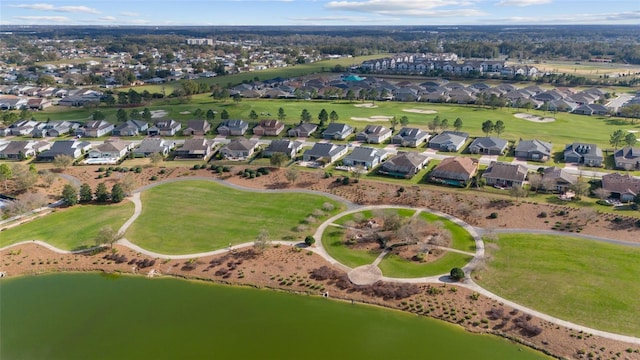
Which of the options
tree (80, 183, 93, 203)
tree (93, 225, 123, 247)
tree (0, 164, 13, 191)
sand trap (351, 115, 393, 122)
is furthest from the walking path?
sand trap (351, 115, 393, 122)

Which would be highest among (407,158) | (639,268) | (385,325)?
(407,158)

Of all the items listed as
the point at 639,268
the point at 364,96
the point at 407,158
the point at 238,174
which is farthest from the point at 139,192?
the point at 364,96

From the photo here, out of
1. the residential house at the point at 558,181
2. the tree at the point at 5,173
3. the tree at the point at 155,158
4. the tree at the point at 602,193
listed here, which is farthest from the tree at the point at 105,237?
the tree at the point at 602,193

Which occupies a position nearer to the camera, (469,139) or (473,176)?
(473,176)

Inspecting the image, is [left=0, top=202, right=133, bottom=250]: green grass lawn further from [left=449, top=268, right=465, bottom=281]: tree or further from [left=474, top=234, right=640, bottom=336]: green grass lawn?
[left=474, top=234, right=640, bottom=336]: green grass lawn

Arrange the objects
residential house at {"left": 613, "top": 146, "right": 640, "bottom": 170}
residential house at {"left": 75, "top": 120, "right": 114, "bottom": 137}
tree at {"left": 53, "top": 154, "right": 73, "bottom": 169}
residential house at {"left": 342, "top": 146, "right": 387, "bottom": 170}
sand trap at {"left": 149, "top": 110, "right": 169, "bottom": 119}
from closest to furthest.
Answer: residential house at {"left": 613, "top": 146, "right": 640, "bottom": 170} → residential house at {"left": 342, "top": 146, "right": 387, "bottom": 170} → tree at {"left": 53, "top": 154, "right": 73, "bottom": 169} → residential house at {"left": 75, "top": 120, "right": 114, "bottom": 137} → sand trap at {"left": 149, "top": 110, "right": 169, "bottom": 119}

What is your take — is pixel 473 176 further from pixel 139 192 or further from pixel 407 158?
pixel 139 192

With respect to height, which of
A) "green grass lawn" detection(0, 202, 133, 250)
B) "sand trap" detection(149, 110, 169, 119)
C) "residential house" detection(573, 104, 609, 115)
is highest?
"residential house" detection(573, 104, 609, 115)
